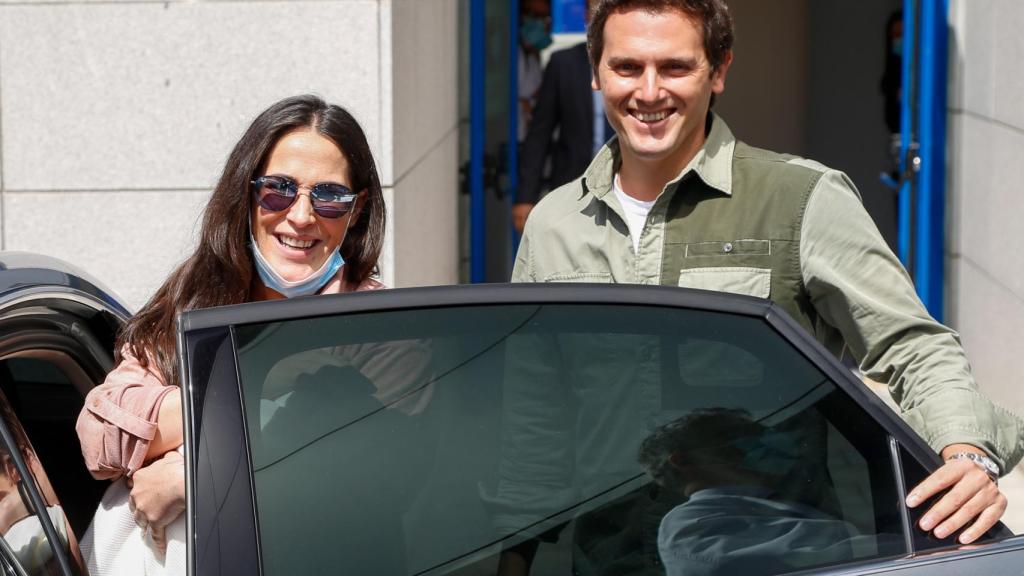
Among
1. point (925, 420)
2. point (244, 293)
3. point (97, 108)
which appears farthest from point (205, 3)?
point (925, 420)

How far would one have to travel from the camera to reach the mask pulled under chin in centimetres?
244

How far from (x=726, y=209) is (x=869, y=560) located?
886 mm

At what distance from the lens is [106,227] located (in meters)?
5.13

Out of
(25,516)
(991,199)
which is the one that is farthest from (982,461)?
(991,199)

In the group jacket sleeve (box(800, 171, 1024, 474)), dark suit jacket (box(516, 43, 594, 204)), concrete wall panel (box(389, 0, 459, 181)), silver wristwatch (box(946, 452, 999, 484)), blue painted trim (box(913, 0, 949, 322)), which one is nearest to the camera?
silver wristwatch (box(946, 452, 999, 484))

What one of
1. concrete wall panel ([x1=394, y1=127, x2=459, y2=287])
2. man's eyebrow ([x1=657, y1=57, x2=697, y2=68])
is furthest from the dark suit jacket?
man's eyebrow ([x1=657, y1=57, x2=697, y2=68])

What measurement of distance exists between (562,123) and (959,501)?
526cm

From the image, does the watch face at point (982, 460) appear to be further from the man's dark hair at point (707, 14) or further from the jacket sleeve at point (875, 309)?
the man's dark hair at point (707, 14)

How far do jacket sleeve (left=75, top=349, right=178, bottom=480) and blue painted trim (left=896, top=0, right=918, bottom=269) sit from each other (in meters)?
4.86

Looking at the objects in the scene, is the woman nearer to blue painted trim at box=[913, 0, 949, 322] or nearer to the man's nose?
the man's nose

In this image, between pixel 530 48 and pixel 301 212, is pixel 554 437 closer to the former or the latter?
pixel 301 212

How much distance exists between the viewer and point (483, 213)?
6781 mm

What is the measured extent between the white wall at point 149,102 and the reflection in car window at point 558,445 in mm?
3303

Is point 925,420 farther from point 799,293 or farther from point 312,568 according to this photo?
point 312,568
